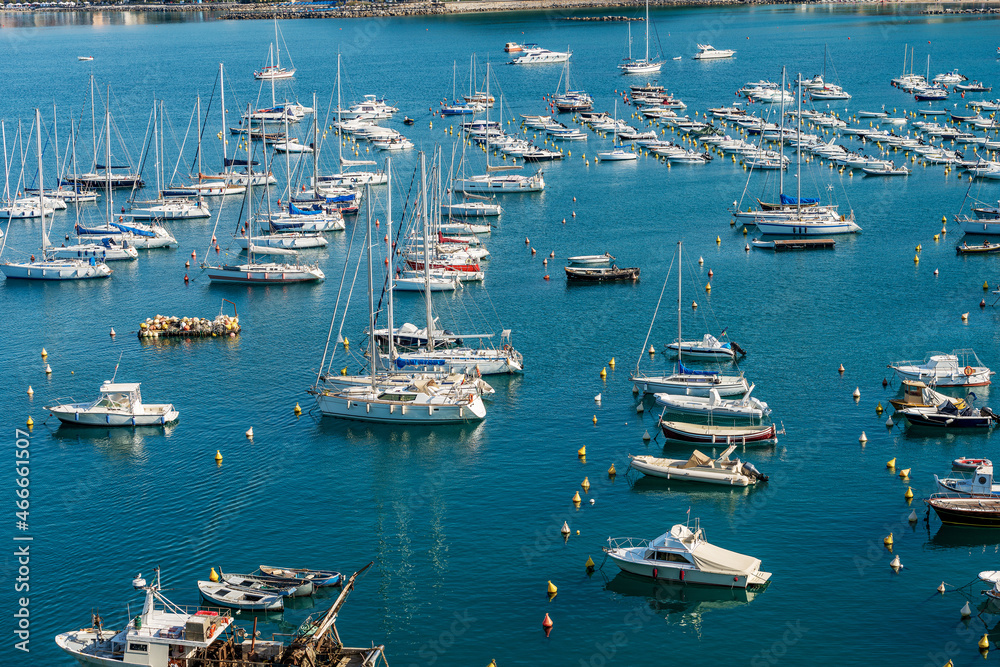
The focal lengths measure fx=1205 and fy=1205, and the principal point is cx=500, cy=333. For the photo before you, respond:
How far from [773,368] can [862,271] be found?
92.8 ft

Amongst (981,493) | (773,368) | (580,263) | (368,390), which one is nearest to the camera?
(981,493)

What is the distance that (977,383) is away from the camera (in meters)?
79.1

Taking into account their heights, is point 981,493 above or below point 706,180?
below

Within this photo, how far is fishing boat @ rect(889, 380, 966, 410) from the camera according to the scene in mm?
75438

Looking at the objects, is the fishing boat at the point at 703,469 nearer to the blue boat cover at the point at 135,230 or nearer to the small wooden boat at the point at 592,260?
the small wooden boat at the point at 592,260

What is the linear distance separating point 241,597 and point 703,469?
2674cm

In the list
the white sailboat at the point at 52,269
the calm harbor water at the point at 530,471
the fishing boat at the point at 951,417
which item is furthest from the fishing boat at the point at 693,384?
the white sailboat at the point at 52,269

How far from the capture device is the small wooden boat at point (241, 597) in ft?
181

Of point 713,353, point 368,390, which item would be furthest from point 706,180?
point 368,390

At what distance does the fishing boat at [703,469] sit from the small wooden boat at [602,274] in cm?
3912

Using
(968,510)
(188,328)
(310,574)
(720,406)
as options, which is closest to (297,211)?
(188,328)

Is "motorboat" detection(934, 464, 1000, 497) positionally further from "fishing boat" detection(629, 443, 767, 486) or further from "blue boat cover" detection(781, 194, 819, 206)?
"blue boat cover" detection(781, 194, 819, 206)

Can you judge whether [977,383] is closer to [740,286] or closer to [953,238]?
[740,286]

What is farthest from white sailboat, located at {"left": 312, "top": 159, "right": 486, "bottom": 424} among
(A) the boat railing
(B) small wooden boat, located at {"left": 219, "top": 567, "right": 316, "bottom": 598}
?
(B) small wooden boat, located at {"left": 219, "top": 567, "right": 316, "bottom": 598}
